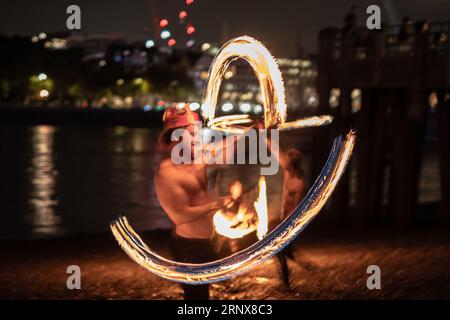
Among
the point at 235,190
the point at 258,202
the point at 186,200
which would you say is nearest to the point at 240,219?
the point at 258,202

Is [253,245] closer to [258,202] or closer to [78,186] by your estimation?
[258,202]

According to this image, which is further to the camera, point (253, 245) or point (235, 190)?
point (253, 245)

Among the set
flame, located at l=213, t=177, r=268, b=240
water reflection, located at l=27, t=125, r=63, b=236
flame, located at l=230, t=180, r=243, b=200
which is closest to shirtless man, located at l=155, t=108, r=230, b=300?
flame, located at l=230, t=180, r=243, b=200

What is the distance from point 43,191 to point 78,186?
7.62ft

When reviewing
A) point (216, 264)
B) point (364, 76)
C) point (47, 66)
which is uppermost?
point (47, 66)

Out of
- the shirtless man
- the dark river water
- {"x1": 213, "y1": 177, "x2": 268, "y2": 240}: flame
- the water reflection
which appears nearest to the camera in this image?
the shirtless man

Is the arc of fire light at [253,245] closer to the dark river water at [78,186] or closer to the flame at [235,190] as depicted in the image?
the flame at [235,190]

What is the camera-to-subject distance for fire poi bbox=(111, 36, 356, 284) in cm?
592

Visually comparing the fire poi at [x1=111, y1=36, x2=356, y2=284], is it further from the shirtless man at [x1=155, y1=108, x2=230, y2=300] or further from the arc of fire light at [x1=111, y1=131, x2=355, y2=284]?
the shirtless man at [x1=155, y1=108, x2=230, y2=300]

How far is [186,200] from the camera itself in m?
5.87

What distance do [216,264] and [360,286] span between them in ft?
10.2

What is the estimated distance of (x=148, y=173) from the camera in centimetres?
4125

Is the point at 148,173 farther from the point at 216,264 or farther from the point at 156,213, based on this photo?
the point at 216,264

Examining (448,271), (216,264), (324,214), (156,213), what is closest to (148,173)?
(156,213)
